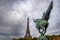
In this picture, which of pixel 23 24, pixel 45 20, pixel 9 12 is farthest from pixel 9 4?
pixel 45 20

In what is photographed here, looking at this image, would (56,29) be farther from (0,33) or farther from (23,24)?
(0,33)

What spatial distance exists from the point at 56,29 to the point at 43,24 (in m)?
9.07

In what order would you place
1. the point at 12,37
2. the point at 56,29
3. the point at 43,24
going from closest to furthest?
the point at 43,24, the point at 56,29, the point at 12,37

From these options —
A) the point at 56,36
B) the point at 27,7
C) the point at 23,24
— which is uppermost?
the point at 27,7

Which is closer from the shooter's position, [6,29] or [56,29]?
[56,29]

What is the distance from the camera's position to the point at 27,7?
66.2 feet

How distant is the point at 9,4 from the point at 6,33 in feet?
10.3

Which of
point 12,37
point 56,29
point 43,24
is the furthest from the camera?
point 12,37

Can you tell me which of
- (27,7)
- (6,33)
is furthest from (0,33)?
(27,7)

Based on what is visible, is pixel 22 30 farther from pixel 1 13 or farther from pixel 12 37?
pixel 1 13

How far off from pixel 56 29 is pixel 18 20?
150 inches

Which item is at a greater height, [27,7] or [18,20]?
[27,7]

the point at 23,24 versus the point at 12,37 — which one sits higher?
the point at 23,24

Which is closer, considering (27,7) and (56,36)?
(27,7)
